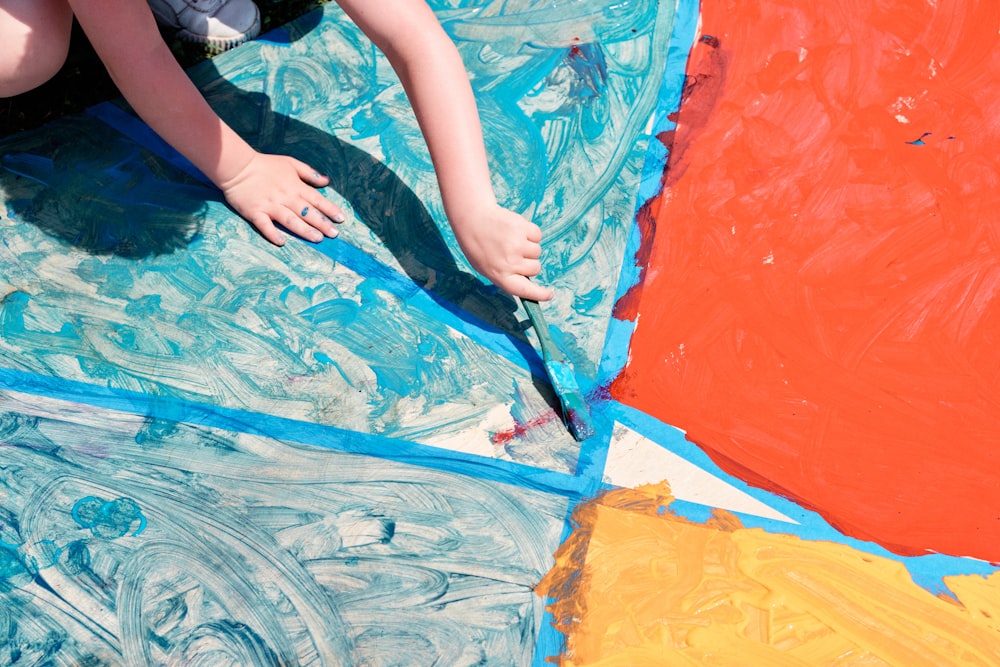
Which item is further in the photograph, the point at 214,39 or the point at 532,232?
the point at 214,39

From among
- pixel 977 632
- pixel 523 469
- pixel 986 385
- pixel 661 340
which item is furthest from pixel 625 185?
pixel 977 632

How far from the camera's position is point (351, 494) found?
1.35 meters

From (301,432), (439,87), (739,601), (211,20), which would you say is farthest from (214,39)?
(739,601)

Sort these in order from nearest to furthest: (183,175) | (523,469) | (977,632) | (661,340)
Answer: (977,632), (523,469), (661,340), (183,175)

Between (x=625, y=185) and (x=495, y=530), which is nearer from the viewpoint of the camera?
(x=495, y=530)

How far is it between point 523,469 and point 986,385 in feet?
2.83

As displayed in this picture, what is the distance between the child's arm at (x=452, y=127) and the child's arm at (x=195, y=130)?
0.34 m

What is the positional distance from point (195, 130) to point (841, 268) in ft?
4.14

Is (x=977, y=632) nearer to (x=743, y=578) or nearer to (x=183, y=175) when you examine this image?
(x=743, y=578)

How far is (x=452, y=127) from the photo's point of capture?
1.37m

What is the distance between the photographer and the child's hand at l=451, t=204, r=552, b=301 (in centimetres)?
137

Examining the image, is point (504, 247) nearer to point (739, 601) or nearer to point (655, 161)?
point (655, 161)

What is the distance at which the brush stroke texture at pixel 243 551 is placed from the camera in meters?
1.23

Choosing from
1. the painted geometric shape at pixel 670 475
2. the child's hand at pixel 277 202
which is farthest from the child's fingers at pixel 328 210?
the painted geometric shape at pixel 670 475
